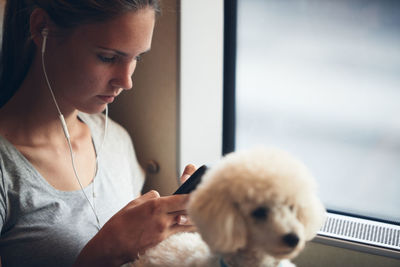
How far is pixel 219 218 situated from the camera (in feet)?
1.68

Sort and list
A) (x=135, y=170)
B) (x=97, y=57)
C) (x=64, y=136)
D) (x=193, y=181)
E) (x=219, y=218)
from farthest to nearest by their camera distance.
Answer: (x=135, y=170) < (x=64, y=136) < (x=97, y=57) < (x=193, y=181) < (x=219, y=218)

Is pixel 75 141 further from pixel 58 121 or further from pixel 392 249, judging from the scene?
pixel 392 249

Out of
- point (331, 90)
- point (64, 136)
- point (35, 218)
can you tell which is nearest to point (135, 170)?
point (64, 136)

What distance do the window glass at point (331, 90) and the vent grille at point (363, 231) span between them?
5cm

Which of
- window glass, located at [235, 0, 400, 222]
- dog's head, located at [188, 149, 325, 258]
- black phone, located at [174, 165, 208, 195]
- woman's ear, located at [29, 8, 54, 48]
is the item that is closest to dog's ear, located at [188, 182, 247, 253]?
dog's head, located at [188, 149, 325, 258]

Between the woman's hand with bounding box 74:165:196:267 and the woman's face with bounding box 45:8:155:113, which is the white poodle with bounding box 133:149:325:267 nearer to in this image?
the woman's hand with bounding box 74:165:196:267

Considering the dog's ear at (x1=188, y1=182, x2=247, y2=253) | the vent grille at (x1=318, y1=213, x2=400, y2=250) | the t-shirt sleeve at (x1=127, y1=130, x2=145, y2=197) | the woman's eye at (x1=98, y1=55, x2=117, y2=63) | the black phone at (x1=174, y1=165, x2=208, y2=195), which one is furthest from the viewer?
the t-shirt sleeve at (x1=127, y1=130, x2=145, y2=197)

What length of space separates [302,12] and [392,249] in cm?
79

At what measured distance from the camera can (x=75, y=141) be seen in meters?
1.09

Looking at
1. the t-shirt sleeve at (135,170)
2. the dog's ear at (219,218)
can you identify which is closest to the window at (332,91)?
the t-shirt sleeve at (135,170)

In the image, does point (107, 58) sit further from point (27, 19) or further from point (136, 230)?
point (136, 230)

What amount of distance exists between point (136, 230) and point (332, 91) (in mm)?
819

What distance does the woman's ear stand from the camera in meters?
0.88

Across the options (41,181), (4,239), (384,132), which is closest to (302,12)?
(384,132)
